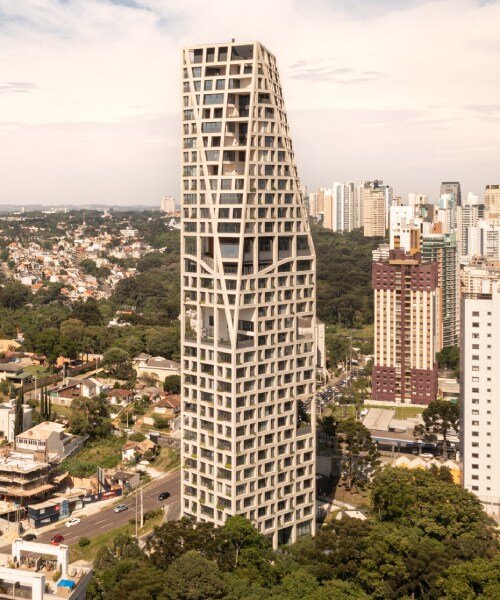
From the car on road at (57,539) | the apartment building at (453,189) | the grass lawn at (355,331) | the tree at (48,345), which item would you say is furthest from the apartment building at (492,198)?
the car on road at (57,539)

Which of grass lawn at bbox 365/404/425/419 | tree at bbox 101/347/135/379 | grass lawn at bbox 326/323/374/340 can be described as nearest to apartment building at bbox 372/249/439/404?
grass lawn at bbox 365/404/425/419

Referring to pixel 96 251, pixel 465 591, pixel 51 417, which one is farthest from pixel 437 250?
pixel 96 251

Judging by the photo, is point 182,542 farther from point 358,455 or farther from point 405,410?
point 405,410

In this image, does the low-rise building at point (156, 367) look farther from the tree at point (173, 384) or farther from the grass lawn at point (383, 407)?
the grass lawn at point (383, 407)

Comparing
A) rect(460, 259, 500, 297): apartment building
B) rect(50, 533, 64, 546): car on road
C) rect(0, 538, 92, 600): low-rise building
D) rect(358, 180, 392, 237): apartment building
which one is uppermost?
rect(358, 180, 392, 237): apartment building

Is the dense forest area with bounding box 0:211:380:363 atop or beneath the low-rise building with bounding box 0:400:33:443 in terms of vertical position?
atop

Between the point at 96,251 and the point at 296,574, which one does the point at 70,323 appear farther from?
the point at 96,251

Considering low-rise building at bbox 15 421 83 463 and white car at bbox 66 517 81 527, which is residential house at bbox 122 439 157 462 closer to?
low-rise building at bbox 15 421 83 463
